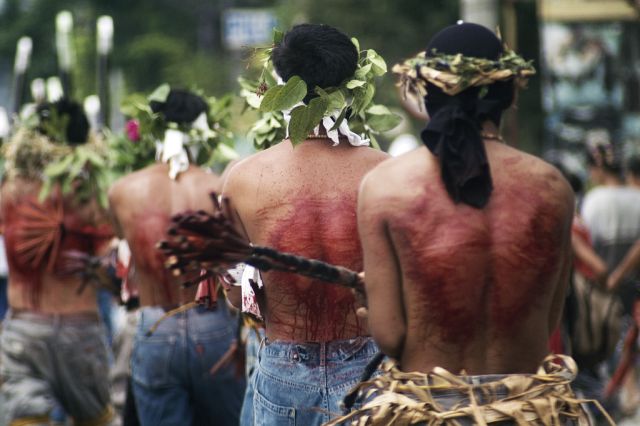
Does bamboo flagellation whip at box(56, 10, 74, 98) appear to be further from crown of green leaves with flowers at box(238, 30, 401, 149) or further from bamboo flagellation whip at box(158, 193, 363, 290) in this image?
bamboo flagellation whip at box(158, 193, 363, 290)

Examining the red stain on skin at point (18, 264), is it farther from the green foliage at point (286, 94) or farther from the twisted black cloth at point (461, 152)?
the twisted black cloth at point (461, 152)

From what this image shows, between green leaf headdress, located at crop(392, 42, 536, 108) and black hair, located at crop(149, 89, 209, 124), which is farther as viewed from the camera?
black hair, located at crop(149, 89, 209, 124)

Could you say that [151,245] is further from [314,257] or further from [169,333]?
[314,257]

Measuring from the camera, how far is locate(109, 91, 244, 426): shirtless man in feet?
22.5

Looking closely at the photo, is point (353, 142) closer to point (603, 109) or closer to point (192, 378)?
point (192, 378)

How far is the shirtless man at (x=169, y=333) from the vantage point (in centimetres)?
685

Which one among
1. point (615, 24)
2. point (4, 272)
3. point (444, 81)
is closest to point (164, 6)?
point (615, 24)

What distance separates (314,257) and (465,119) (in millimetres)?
1049

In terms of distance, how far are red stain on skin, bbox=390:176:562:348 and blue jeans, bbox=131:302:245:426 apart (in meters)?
2.91

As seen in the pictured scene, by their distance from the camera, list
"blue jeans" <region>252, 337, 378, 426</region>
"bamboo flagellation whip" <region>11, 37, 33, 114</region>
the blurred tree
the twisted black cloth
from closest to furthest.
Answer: the twisted black cloth → "blue jeans" <region>252, 337, 378, 426</region> → "bamboo flagellation whip" <region>11, 37, 33, 114</region> → the blurred tree

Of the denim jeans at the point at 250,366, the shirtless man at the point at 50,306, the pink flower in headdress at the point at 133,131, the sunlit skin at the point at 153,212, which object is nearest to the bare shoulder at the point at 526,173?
the denim jeans at the point at 250,366

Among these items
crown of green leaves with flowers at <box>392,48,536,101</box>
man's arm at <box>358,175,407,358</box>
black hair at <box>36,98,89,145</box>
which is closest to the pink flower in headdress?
black hair at <box>36,98,89,145</box>

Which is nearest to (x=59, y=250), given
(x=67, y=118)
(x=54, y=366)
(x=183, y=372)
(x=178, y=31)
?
(x=54, y=366)

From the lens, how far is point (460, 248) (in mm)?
4074
